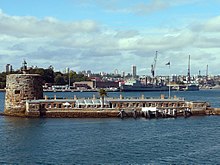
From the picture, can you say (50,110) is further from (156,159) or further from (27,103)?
(156,159)

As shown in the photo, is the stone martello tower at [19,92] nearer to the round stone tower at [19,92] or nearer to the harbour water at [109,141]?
the round stone tower at [19,92]

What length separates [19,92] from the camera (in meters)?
79.0

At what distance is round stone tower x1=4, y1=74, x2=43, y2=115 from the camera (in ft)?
259

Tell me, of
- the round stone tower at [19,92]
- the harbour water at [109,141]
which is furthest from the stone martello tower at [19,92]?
the harbour water at [109,141]

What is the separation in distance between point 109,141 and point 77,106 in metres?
25.9

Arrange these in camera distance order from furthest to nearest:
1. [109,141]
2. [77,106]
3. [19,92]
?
[19,92] → [77,106] → [109,141]

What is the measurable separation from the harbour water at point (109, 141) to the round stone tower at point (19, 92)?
468cm

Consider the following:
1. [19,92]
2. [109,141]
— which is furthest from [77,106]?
[109,141]

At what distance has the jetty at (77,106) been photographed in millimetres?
77125

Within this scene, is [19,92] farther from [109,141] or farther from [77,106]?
[109,141]

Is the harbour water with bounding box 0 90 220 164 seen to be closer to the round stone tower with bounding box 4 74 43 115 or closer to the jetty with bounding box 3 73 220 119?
the jetty with bounding box 3 73 220 119

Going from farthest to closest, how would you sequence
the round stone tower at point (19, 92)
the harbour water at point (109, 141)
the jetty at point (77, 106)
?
the round stone tower at point (19, 92) < the jetty at point (77, 106) < the harbour water at point (109, 141)

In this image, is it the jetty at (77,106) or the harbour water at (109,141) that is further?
the jetty at (77,106)

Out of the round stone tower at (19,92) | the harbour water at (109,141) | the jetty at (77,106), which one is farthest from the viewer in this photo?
the round stone tower at (19,92)
